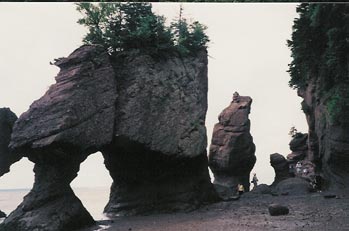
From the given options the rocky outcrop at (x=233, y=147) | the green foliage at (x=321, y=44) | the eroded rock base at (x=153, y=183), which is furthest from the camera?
the rocky outcrop at (x=233, y=147)

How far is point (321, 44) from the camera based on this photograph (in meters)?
22.0

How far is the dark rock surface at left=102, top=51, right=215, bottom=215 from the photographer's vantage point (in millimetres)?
19438

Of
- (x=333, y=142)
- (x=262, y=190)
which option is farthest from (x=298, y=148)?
(x=333, y=142)

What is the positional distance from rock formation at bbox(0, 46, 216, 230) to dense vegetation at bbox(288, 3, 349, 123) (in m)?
5.64

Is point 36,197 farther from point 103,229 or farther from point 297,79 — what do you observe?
point 297,79

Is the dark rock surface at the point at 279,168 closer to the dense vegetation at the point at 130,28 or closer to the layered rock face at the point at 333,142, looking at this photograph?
the layered rock face at the point at 333,142

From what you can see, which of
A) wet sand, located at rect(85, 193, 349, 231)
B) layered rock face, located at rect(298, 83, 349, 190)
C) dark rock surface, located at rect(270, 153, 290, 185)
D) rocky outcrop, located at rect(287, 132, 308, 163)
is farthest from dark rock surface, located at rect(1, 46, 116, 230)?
rocky outcrop, located at rect(287, 132, 308, 163)

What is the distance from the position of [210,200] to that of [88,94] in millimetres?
8907

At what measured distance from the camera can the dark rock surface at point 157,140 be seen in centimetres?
1944

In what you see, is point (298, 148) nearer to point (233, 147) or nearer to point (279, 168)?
point (279, 168)

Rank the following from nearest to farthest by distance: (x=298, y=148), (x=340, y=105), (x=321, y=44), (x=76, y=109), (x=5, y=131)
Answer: (x=76, y=109), (x=340, y=105), (x=5, y=131), (x=321, y=44), (x=298, y=148)

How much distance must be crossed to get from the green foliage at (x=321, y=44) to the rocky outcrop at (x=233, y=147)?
10763 millimetres

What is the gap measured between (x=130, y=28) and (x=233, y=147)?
19604mm

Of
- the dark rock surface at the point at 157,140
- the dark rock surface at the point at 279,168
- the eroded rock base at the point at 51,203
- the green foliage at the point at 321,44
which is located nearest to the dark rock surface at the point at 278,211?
the dark rock surface at the point at 157,140
